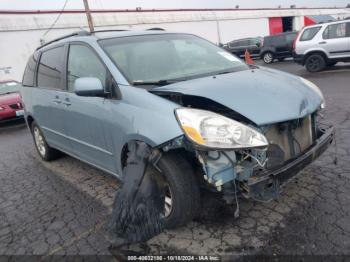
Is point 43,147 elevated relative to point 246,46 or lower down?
lower down

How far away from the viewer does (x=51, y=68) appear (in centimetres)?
451

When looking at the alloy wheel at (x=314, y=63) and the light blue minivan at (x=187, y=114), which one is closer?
the light blue minivan at (x=187, y=114)

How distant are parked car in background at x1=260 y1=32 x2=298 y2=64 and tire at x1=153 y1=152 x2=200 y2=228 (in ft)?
55.7

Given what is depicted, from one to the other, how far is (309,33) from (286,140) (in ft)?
35.0

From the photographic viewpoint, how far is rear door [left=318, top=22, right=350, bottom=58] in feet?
36.5

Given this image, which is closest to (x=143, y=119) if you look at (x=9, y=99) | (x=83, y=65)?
Result: (x=83, y=65)

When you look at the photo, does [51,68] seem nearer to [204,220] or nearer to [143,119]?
[143,119]

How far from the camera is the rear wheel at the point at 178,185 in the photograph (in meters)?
2.66

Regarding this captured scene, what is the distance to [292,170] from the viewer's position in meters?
2.67

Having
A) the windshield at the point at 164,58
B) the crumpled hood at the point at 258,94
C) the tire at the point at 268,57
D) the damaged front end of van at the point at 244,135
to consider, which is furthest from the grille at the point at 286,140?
the tire at the point at 268,57

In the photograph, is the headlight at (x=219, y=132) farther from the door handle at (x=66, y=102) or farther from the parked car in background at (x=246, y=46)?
the parked car in background at (x=246, y=46)

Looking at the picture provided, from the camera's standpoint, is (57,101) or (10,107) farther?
(10,107)

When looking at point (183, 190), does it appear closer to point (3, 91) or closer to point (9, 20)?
point (3, 91)

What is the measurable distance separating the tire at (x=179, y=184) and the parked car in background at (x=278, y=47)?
16972mm
